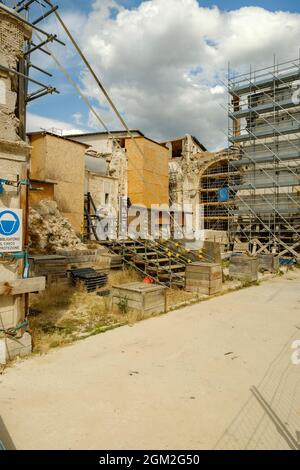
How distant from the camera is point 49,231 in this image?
1359cm

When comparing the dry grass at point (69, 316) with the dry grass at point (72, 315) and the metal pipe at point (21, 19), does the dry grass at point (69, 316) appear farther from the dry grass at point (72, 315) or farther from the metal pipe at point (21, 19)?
the metal pipe at point (21, 19)

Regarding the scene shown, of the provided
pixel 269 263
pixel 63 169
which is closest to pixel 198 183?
pixel 269 263

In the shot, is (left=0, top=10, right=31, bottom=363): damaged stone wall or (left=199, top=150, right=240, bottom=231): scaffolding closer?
(left=0, top=10, right=31, bottom=363): damaged stone wall

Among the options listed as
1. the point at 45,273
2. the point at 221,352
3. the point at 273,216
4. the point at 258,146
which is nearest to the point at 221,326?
the point at 221,352

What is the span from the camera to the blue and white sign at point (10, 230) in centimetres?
533

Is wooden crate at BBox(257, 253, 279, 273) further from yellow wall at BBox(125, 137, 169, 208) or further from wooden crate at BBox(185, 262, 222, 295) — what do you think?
yellow wall at BBox(125, 137, 169, 208)

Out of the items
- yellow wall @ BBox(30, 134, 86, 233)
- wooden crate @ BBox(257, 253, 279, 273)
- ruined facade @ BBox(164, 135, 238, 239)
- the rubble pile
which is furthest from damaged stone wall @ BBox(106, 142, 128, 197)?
wooden crate @ BBox(257, 253, 279, 273)

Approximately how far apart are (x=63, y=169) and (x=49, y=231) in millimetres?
5158

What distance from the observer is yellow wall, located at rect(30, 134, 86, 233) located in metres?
16.8

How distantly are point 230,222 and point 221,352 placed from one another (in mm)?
19612

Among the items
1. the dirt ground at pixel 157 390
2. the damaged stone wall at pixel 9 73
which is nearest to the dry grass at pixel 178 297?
the dirt ground at pixel 157 390

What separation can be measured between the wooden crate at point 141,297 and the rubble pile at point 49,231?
16.5 feet

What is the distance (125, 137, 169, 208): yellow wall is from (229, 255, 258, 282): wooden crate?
1084 cm
